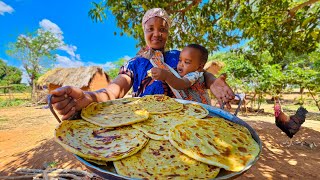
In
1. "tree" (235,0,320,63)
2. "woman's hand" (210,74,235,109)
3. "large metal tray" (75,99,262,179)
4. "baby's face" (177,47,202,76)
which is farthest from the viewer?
"tree" (235,0,320,63)

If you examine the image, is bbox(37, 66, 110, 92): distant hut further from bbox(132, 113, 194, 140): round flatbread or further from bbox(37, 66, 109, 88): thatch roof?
bbox(132, 113, 194, 140): round flatbread

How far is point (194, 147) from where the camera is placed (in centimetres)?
110

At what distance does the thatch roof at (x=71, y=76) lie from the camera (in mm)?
14211

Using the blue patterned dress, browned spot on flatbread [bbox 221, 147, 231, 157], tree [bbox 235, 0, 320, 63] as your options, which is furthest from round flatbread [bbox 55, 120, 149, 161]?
tree [bbox 235, 0, 320, 63]

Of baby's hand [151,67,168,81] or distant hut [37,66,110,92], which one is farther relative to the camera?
distant hut [37,66,110,92]

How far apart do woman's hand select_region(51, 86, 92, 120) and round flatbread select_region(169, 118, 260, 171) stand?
1.72ft

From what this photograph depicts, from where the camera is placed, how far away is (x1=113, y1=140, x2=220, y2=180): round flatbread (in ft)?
3.11

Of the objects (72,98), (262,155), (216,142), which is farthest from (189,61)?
(262,155)

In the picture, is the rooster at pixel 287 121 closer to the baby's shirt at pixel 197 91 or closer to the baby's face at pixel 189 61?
the baby's shirt at pixel 197 91

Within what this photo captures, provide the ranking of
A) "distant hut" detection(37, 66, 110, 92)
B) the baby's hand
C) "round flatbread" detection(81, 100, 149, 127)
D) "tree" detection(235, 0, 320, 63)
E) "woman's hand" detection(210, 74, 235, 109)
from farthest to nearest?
"distant hut" detection(37, 66, 110, 92) → "tree" detection(235, 0, 320, 63) → the baby's hand → "woman's hand" detection(210, 74, 235, 109) → "round flatbread" detection(81, 100, 149, 127)

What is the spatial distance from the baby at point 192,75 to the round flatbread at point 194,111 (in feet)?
0.70

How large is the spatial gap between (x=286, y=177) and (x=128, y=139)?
12.0 ft

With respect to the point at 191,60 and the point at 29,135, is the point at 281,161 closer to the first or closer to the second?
the point at 191,60

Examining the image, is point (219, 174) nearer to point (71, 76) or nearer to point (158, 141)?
point (158, 141)
